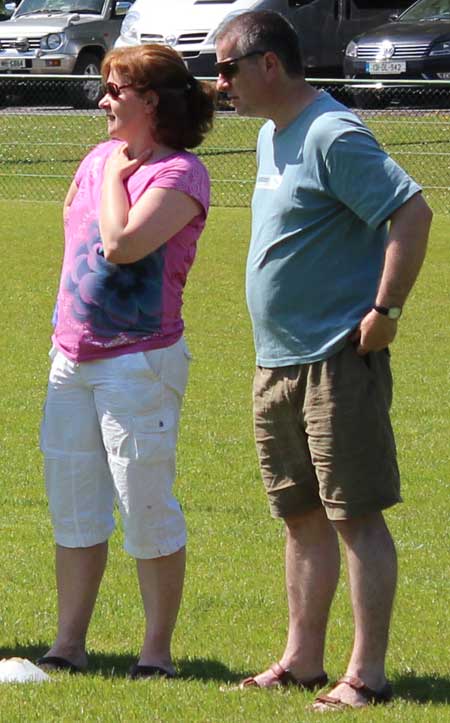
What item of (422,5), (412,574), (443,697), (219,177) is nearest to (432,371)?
(412,574)

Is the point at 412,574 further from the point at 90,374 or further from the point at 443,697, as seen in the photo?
the point at 90,374

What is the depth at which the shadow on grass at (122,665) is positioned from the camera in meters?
4.47

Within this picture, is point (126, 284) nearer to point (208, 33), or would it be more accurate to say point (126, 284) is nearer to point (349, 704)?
point (349, 704)

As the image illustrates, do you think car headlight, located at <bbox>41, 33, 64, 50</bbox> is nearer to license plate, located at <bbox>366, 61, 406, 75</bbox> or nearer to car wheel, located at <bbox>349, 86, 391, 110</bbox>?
license plate, located at <bbox>366, 61, 406, 75</bbox>

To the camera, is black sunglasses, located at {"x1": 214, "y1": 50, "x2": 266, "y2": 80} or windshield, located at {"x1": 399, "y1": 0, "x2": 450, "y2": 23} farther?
windshield, located at {"x1": 399, "y1": 0, "x2": 450, "y2": 23}

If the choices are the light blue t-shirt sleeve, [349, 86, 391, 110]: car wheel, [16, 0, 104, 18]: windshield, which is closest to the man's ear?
the light blue t-shirt sleeve

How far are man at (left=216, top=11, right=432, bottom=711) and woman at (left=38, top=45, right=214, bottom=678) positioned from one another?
24cm

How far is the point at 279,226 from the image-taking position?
407cm

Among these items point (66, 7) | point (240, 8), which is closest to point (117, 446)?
point (240, 8)

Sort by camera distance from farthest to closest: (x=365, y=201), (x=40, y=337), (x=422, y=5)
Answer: (x=422, y=5)
(x=40, y=337)
(x=365, y=201)

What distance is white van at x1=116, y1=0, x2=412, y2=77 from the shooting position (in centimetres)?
2209

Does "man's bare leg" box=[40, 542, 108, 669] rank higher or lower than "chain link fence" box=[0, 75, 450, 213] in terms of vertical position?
higher

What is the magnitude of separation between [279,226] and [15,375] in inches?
213

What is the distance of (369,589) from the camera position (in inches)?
160
